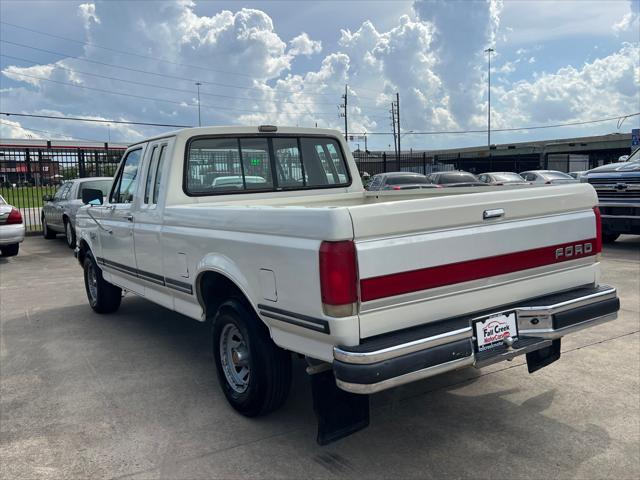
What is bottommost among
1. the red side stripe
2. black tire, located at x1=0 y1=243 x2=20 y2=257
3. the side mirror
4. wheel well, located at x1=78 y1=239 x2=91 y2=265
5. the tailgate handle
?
black tire, located at x1=0 y1=243 x2=20 y2=257

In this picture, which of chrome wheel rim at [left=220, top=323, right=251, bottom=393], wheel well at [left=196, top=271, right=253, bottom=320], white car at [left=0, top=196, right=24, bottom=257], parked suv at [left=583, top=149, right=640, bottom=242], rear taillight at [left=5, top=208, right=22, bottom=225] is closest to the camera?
chrome wheel rim at [left=220, top=323, right=251, bottom=393]

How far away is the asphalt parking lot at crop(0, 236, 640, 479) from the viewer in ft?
10.6

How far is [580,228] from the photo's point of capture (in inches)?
147

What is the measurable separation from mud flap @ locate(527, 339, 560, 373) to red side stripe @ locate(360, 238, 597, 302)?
0.70 m

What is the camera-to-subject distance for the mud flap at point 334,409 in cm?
304

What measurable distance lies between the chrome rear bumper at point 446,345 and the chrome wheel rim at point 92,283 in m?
4.94

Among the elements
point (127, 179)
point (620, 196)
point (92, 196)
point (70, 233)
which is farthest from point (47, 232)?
point (620, 196)

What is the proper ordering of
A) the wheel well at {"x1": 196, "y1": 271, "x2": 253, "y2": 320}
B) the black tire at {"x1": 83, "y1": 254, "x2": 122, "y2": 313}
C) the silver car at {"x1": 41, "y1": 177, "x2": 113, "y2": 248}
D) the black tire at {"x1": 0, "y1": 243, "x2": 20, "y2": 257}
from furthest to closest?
the silver car at {"x1": 41, "y1": 177, "x2": 113, "y2": 248} → the black tire at {"x1": 0, "y1": 243, "x2": 20, "y2": 257} → the black tire at {"x1": 83, "y1": 254, "x2": 122, "y2": 313} → the wheel well at {"x1": 196, "y1": 271, "x2": 253, "y2": 320}

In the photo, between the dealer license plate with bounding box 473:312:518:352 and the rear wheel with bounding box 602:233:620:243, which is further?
the rear wheel with bounding box 602:233:620:243

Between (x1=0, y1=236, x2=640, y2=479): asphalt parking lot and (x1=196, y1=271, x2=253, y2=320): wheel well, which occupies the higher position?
(x1=196, y1=271, x2=253, y2=320): wheel well

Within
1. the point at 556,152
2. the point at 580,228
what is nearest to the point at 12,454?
the point at 580,228

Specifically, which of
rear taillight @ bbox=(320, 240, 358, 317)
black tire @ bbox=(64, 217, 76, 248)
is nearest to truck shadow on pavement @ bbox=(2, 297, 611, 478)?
rear taillight @ bbox=(320, 240, 358, 317)

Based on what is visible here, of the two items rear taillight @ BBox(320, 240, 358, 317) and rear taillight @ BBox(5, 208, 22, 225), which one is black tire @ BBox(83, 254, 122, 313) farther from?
rear taillight @ BBox(5, 208, 22, 225)

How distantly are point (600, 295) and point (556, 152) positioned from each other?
7295 cm
